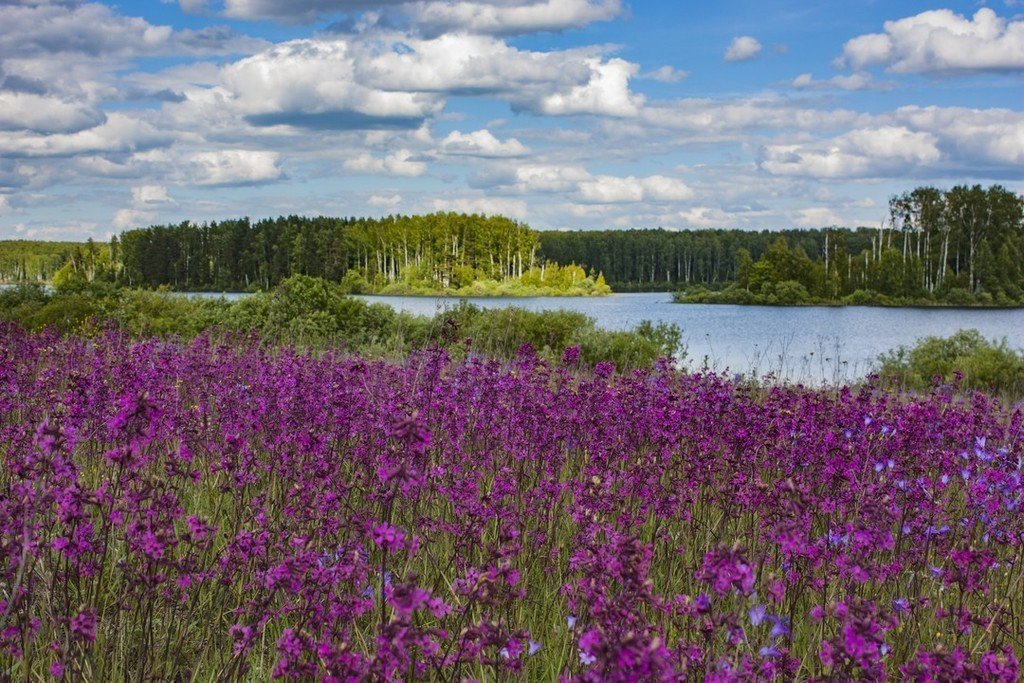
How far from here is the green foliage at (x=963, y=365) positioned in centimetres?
2031

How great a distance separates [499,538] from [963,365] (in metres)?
19.5

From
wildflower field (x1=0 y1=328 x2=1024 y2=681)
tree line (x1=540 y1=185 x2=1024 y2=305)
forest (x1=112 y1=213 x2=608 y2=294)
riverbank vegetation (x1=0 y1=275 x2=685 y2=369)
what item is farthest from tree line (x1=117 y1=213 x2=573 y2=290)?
wildflower field (x1=0 y1=328 x2=1024 y2=681)

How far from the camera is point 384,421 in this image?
598cm

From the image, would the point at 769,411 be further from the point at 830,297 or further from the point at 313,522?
the point at 830,297

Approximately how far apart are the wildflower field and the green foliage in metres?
13.8

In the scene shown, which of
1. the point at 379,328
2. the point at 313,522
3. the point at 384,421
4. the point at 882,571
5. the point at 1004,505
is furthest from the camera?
the point at 379,328

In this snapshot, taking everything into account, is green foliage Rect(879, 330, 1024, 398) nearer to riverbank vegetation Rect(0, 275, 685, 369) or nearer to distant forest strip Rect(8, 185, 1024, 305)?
riverbank vegetation Rect(0, 275, 685, 369)

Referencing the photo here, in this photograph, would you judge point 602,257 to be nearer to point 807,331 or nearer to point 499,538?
point 807,331

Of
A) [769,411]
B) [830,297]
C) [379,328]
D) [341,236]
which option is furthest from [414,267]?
[769,411]

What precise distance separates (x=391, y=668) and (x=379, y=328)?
66.0 feet

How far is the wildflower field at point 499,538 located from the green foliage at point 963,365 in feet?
45.3

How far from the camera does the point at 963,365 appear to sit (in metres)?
20.6

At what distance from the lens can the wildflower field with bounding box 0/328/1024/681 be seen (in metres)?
2.72

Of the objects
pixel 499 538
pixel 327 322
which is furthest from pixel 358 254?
pixel 499 538
